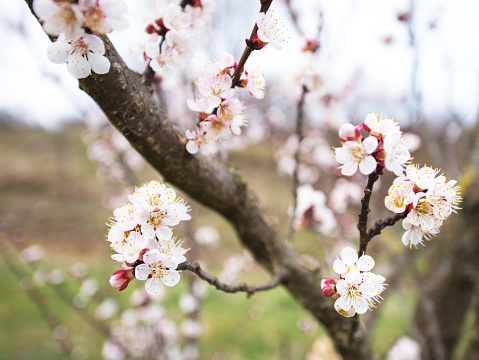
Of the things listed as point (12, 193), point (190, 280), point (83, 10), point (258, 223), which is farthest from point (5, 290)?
point (12, 193)

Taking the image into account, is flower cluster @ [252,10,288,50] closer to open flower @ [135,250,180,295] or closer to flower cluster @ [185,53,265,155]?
flower cluster @ [185,53,265,155]

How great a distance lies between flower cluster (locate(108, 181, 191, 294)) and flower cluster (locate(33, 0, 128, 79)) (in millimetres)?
294

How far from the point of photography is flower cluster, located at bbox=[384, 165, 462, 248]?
0.69 meters

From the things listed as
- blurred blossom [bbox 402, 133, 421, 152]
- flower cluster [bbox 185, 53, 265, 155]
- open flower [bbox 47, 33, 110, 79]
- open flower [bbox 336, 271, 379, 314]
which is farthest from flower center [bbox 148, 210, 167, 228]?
blurred blossom [bbox 402, 133, 421, 152]

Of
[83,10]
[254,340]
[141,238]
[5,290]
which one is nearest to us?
[83,10]

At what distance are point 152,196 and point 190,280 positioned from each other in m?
1.76

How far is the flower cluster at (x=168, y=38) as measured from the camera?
810 millimetres

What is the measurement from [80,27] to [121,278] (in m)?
0.52

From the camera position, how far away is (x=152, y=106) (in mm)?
843

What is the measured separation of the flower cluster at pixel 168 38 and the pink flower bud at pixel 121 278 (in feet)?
1.66

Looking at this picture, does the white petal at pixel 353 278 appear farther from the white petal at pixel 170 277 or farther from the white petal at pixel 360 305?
the white petal at pixel 170 277

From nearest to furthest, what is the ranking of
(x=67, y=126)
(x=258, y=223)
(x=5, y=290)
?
(x=258, y=223)
(x=5, y=290)
(x=67, y=126)

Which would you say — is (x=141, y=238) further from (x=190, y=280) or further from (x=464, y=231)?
(x=464, y=231)

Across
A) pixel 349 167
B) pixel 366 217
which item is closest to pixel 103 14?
pixel 349 167
